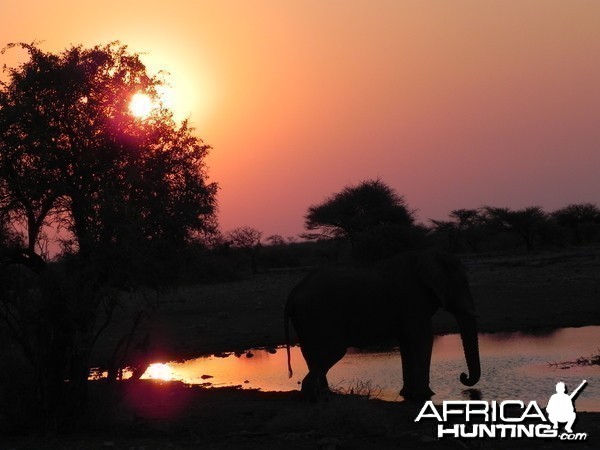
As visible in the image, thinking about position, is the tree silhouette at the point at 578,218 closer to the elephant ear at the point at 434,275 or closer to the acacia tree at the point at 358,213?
the acacia tree at the point at 358,213

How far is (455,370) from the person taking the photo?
56.7 feet

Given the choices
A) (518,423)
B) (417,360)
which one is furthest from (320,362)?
(518,423)

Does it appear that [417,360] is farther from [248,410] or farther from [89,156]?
[89,156]

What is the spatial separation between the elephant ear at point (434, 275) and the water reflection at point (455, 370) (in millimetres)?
1912

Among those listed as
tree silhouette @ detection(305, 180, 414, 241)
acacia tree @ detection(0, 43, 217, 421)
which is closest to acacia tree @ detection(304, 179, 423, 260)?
tree silhouette @ detection(305, 180, 414, 241)

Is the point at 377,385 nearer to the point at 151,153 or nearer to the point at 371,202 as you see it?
the point at 151,153

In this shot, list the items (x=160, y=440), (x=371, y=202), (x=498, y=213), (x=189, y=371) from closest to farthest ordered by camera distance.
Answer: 1. (x=160, y=440)
2. (x=189, y=371)
3. (x=371, y=202)
4. (x=498, y=213)

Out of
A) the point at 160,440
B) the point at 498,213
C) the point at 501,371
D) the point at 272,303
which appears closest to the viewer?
the point at 160,440

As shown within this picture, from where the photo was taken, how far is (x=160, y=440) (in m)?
11.0

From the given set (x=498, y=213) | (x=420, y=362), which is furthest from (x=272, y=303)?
(x=498, y=213)

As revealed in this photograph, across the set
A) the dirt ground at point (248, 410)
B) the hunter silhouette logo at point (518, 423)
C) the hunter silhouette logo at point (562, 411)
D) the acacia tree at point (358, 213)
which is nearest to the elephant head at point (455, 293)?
the dirt ground at point (248, 410)

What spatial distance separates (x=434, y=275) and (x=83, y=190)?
21.2ft

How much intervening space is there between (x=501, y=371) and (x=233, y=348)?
32.8 feet

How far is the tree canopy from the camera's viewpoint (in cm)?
1370
